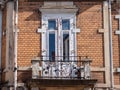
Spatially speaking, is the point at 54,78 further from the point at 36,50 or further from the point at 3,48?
the point at 3,48

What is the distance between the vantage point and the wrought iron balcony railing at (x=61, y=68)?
1750 cm

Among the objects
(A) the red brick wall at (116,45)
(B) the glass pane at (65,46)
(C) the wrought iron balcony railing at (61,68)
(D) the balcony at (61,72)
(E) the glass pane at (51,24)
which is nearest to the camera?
(D) the balcony at (61,72)

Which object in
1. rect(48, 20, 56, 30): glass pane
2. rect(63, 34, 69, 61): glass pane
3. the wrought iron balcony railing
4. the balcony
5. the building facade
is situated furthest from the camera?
rect(48, 20, 56, 30): glass pane

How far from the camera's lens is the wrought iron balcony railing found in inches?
689

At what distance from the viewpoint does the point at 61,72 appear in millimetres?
17797

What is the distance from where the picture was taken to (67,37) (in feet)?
61.1

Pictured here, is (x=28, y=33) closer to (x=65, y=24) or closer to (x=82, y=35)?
(x=65, y=24)

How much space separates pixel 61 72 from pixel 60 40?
4.76ft

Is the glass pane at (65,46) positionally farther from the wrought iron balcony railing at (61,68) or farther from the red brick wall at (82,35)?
the red brick wall at (82,35)

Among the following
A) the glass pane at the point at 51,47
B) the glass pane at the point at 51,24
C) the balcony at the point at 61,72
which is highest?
the glass pane at the point at 51,24

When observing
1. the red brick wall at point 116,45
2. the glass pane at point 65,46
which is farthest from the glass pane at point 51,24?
the red brick wall at point 116,45

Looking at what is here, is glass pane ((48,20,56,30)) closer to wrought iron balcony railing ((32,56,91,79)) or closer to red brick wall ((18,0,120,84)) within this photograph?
red brick wall ((18,0,120,84))

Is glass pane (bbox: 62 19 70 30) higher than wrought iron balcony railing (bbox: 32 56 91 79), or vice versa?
glass pane (bbox: 62 19 70 30)

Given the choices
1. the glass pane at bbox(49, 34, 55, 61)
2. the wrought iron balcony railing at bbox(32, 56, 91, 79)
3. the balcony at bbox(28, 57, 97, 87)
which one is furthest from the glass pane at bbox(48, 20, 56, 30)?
the wrought iron balcony railing at bbox(32, 56, 91, 79)
